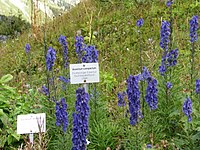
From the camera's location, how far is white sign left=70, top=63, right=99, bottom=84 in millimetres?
4320

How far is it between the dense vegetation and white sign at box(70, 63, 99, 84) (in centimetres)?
33

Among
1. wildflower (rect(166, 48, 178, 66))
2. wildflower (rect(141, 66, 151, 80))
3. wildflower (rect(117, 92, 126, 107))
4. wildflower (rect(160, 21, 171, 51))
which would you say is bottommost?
wildflower (rect(117, 92, 126, 107))

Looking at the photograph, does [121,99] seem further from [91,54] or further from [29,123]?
[29,123]

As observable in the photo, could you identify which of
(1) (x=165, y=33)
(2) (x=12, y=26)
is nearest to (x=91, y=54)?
(1) (x=165, y=33)

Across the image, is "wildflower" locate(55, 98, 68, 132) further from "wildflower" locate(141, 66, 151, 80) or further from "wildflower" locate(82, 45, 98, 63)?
"wildflower" locate(141, 66, 151, 80)

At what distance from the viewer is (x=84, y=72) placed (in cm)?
436

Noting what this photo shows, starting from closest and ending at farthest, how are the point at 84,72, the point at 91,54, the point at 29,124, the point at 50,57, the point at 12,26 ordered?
1. the point at 29,124
2. the point at 50,57
3. the point at 84,72
4. the point at 91,54
5. the point at 12,26

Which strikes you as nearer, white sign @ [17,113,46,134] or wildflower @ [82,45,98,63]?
white sign @ [17,113,46,134]

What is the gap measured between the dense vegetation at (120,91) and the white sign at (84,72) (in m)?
0.33

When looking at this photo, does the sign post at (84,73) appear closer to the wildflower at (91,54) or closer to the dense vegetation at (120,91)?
the wildflower at (91,54)

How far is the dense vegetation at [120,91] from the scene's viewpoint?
399 cm

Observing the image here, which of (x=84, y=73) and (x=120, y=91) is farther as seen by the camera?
(x=120, y=91)

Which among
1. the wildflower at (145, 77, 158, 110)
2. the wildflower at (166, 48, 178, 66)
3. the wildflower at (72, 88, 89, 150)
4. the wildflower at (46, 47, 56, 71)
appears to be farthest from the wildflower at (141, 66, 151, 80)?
the wildflower at (72, 88, 89, 150)

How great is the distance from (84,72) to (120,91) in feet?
3.60
